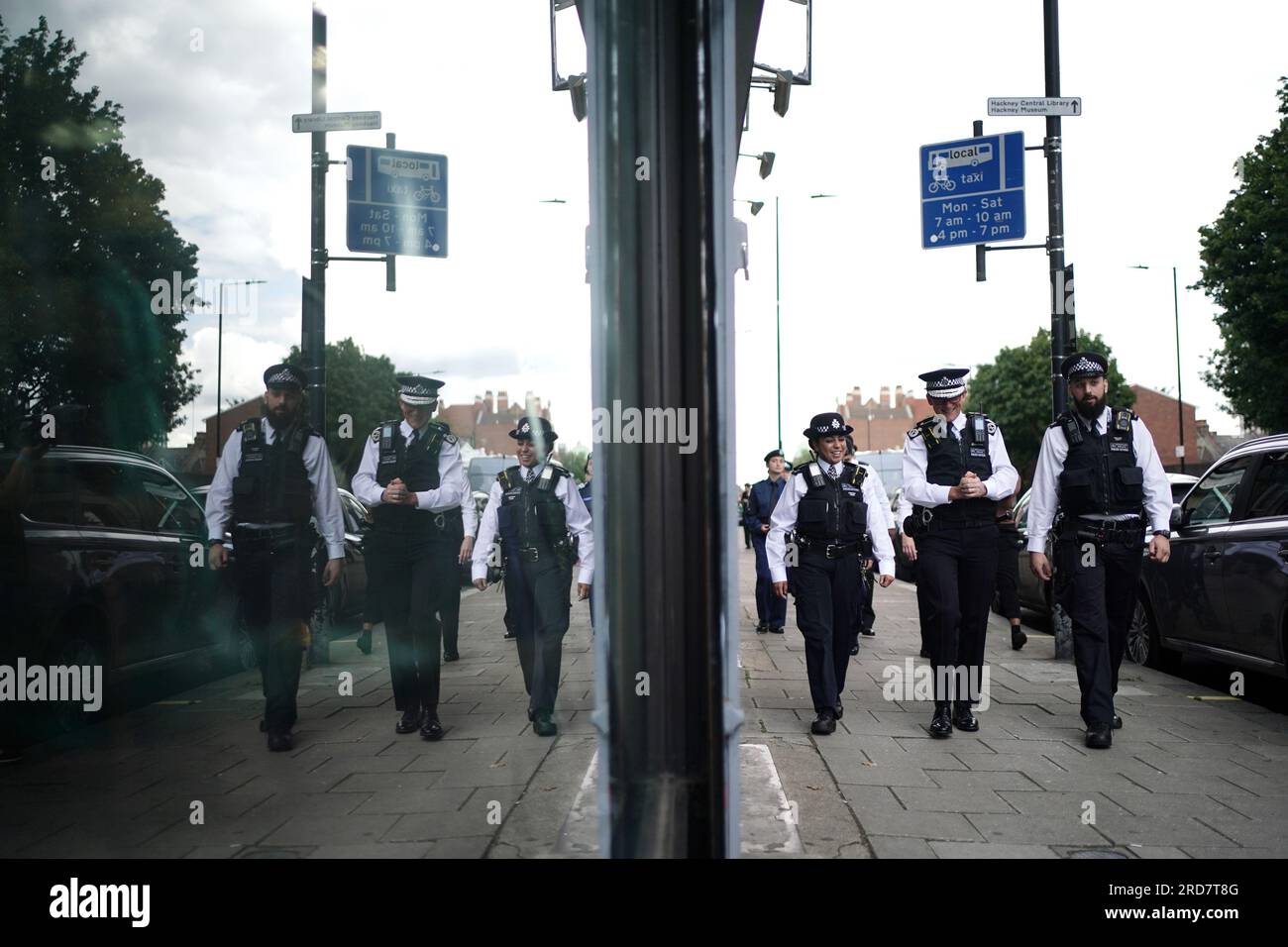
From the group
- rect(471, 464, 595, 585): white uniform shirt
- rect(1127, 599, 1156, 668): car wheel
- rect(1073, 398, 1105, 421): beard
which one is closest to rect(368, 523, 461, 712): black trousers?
rect(471, 464, 595, 585): white uniform shirt

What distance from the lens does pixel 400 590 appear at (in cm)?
572

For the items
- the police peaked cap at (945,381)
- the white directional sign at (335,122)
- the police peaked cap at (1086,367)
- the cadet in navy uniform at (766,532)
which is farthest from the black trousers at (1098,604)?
the white directional sign at (335,122)

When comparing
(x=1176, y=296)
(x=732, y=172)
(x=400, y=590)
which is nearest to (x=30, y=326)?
A: (x=400, y=590)

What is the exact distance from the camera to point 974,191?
892 centimetres

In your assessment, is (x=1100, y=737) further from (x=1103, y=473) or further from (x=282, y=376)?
(x=282, y=376)

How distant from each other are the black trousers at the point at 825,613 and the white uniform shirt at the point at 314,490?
2750mm

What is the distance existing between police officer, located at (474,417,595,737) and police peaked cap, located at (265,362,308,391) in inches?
51.6

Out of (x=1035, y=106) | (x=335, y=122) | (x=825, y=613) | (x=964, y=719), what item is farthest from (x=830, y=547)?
(x=335, y=122)

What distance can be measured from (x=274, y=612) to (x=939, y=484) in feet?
12.8

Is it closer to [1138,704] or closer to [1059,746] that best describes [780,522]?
[1059,746]

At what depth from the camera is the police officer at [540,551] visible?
570 cm

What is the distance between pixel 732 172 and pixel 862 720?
13.9ft
